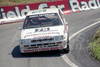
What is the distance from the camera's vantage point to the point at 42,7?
75.0ft

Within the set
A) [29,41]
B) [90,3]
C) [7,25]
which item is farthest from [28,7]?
[29,41]

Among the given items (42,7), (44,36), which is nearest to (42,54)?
(44,36)

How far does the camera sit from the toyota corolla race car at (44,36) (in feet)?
36.6

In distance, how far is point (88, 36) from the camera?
1466 cm

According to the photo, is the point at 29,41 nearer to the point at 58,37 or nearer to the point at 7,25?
the point at 58,37

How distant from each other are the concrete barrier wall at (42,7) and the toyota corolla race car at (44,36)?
9.44 meters

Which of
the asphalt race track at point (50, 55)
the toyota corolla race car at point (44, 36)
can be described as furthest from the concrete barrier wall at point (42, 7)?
the toyota corolla race car at point (44, 36)

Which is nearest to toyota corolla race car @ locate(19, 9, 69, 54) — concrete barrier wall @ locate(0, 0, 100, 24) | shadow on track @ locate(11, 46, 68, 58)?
shadow on track @ locate(11, 46, 68, 58)

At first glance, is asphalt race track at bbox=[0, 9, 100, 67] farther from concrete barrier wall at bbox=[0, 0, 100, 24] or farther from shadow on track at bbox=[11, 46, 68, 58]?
concrete barrier wall at bbox=[0, 0, 100, 24]

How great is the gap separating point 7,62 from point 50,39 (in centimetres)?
185

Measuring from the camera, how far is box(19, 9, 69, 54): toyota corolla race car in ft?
36.6

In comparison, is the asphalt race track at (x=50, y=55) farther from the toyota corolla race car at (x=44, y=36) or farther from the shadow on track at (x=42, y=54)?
the toyota corolla race car at (x=44, y=36)

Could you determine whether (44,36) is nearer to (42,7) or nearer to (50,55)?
(50,55)

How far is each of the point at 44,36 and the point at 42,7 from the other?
468 inches
